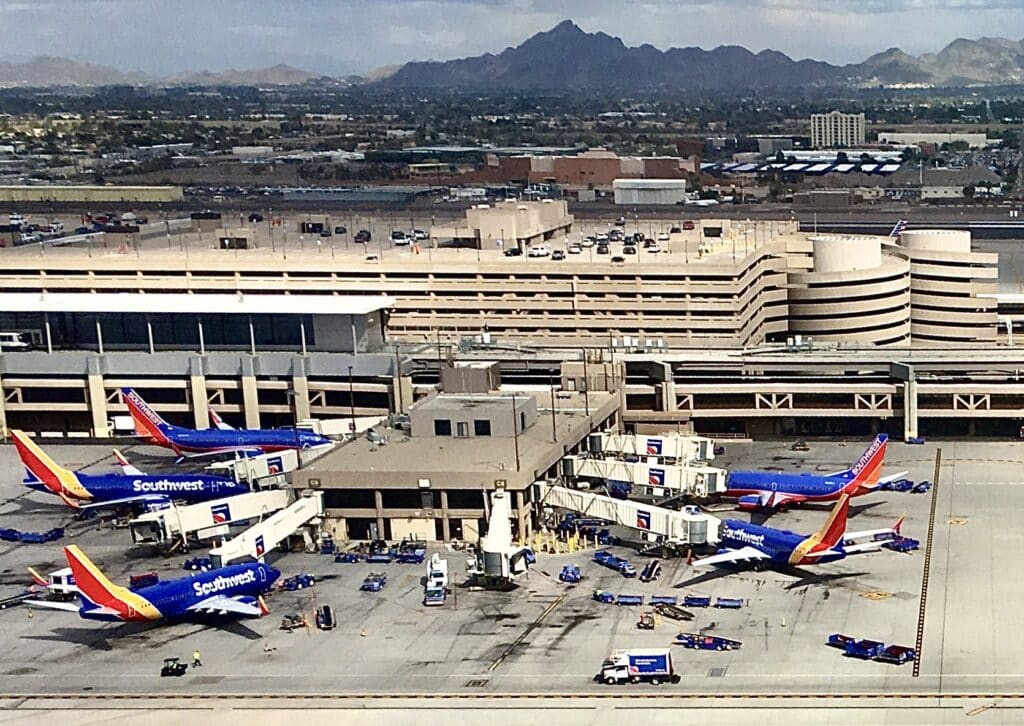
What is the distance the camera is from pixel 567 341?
158m

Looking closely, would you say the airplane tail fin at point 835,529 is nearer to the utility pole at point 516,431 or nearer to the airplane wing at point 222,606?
the utility pole at point 516,431

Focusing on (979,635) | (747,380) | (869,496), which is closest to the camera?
(979,635)

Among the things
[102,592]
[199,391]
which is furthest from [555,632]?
[199,391]

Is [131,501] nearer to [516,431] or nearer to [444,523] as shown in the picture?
[444,523]

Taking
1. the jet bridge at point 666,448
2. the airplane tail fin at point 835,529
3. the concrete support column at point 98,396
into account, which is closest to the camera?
the airplane tail fin at point 835,529

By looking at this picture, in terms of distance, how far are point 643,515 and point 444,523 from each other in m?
13.1

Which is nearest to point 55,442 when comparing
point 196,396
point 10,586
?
point 196,396

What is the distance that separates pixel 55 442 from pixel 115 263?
29693 millimetres

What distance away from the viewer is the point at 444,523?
107 meters

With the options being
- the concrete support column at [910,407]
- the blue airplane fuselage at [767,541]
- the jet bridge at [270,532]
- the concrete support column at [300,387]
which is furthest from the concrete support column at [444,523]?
the concrete support column at [910,407]

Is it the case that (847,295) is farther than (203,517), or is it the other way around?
(847,295)

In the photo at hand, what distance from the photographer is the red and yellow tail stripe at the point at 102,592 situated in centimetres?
8831

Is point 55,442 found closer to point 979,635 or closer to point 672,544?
point 672,544

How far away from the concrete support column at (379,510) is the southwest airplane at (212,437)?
70.1 ft
